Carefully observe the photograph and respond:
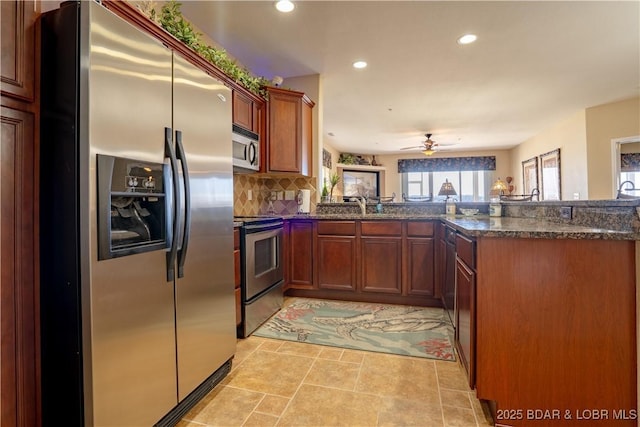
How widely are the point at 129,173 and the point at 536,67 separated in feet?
14.7

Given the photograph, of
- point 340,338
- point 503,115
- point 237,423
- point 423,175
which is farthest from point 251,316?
point 423,175

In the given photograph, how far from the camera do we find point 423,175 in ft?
33.2

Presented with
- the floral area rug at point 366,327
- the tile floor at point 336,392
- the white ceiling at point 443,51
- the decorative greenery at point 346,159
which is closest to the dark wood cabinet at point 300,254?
the floral area rug at point 366,327

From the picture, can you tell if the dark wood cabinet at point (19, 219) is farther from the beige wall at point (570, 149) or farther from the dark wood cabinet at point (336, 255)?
the beige wall at point (570, 149)

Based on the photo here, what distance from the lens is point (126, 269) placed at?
1.16 m

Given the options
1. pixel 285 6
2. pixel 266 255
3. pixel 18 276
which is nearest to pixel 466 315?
pixel 266 255

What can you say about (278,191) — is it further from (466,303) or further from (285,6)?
(466,303)

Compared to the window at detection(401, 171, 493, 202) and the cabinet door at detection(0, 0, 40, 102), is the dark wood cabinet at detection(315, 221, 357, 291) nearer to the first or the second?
the cabinet door at detection(0, 0, 40, 102)

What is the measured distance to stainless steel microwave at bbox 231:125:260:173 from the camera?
→ 9.16 feet

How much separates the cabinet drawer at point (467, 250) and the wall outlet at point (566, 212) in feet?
2.22

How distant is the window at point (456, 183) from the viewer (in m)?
9.54

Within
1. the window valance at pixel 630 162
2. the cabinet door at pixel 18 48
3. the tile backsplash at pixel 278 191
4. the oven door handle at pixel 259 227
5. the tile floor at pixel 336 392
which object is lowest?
the tile floor at pixel 336 392

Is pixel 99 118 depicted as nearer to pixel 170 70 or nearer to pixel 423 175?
pixel 170 70

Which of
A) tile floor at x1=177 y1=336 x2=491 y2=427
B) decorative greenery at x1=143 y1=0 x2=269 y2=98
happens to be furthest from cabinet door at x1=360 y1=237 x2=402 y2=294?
decorative greenery at x1=143 y1=0 x2=269 y2=98
